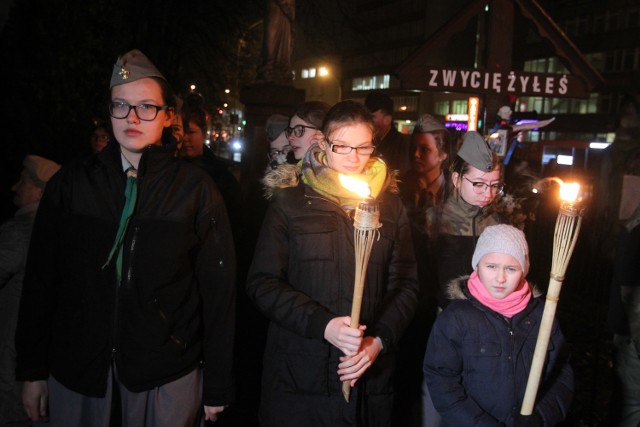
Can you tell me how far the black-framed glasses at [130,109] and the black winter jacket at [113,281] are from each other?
15 cm

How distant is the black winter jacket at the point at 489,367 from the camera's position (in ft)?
8.57

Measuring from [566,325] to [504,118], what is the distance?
9.25 ft

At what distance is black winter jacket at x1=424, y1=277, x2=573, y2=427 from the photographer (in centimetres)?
261

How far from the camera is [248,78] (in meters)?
20.3

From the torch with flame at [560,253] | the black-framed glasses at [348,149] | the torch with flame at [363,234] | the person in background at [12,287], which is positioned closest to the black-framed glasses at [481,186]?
the black-framed glasses at [348,149]

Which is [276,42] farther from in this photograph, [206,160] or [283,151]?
[283,151]

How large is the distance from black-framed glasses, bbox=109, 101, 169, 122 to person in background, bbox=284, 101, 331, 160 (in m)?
1.47

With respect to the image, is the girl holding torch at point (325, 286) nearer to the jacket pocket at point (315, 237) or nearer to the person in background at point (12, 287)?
the jacket pocket at point (315, 237)

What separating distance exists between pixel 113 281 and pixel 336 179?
1132 millimetres

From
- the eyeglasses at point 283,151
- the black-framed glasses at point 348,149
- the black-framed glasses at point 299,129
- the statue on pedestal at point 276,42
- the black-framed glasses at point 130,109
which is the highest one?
the statue on pedestal at point 276,42

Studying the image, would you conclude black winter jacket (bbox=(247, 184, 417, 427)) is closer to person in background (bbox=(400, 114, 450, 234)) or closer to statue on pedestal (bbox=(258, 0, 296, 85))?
person in background (bbox=(400, 114, 450, 234))

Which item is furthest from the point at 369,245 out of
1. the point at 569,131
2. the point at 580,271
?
the point at 569,131

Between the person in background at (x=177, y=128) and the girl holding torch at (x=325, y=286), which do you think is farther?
the person in background at (x=177, y=128)

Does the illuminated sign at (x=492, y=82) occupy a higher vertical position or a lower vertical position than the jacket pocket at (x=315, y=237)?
higher
